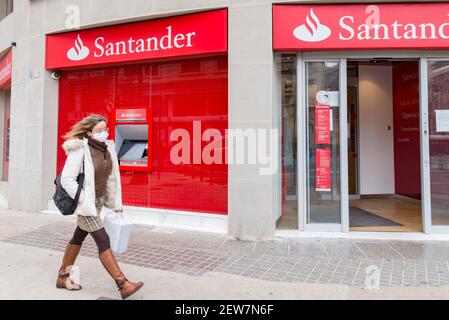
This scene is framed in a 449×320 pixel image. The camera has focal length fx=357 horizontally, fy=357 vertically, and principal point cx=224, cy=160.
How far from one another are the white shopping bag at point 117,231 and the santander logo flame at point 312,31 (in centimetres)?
394

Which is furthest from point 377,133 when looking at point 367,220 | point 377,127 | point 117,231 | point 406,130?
point 117,231

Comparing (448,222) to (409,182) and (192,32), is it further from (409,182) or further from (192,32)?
(192,32)

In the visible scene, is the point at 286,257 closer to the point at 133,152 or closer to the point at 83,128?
the point at 83,128

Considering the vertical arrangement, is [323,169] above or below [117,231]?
above

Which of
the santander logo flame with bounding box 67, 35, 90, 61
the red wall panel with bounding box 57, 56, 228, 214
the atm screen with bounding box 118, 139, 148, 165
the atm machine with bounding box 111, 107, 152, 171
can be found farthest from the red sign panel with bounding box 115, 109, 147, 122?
the santander logo flame with bounding box 67, 35, 90, 61

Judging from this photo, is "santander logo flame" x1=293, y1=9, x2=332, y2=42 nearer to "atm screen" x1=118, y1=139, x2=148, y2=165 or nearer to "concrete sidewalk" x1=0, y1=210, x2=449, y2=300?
"concrete sidewalk" x1=0, y1=210, x2=449, y2=300

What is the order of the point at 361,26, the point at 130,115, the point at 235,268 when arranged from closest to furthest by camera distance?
the point at 235,268
the point at 361,26
the point at 130,115

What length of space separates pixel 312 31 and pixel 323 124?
149 centimetres

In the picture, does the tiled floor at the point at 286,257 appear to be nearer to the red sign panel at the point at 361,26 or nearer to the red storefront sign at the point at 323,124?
the red storefront sign at the point at 323,124

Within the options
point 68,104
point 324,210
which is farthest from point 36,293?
point 68,104

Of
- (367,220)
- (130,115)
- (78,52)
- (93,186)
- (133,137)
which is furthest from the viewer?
(78,52)

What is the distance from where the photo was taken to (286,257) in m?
4.80

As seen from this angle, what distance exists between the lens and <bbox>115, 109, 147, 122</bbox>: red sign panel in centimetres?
695

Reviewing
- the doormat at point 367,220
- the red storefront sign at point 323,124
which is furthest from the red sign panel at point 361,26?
the doormat at point 367,220
